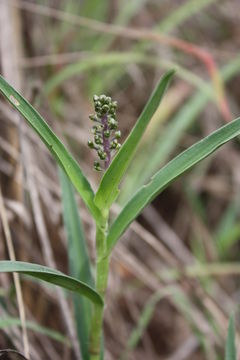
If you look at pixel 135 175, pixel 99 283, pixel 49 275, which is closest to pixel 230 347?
pixel 99 283

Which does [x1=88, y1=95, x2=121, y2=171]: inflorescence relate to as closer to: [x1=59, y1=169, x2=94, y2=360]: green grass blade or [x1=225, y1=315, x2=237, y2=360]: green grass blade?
[x1=59, y1=169, x2=94, y2=360]: green grass blade

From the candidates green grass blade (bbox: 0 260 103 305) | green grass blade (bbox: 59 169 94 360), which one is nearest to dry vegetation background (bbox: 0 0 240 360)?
green grass blade (bbox: 59 169 94 360)

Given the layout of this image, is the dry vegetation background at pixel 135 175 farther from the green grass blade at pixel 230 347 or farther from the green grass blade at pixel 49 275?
the green grass blade at pixel 230 347

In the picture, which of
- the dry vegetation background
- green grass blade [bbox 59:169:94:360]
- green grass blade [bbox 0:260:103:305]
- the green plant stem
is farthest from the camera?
the dry vegetation background

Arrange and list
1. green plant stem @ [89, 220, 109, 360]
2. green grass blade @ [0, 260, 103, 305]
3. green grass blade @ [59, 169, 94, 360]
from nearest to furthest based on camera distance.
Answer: green grass blade @ [0, 260, 103, 305] → green plant stem @ [89, 220, 109, 360] → green grass blade @ [59, 169, 94, 360]

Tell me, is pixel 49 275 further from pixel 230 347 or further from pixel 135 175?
pixel 135 175

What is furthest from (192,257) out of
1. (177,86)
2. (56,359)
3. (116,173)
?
(116,173)

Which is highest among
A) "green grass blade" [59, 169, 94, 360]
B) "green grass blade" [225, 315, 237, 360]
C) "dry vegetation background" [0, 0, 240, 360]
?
"dry vegetation background" [0, 0, 240, 360]
